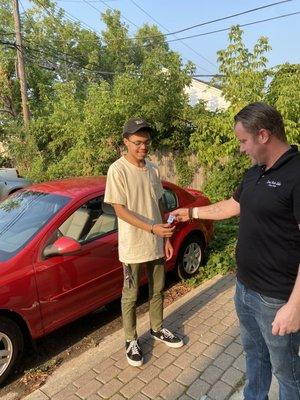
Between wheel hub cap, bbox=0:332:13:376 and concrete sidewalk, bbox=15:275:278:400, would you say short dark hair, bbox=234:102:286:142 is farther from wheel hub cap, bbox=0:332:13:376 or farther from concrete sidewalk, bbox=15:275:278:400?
wheel hub cap, bbox=0:332:13:376

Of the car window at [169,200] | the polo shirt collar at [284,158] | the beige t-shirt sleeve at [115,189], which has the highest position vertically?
the polo shirt collar at [284,158]

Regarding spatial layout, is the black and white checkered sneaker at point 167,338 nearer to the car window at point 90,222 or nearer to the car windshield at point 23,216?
the car window at point 90,222

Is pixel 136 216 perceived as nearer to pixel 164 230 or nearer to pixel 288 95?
pixel 164 230

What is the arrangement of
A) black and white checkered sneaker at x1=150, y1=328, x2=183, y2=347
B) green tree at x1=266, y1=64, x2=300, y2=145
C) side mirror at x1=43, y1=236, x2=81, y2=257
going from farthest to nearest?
green tree at x1=266, y1=64, x2=300, y2=145, black and white checkered sneaker at x1=150, y1=328, x2=183, y2=347, side mirror at x1=43, y1=236, x2=81, y2=257

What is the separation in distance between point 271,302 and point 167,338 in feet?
5.73

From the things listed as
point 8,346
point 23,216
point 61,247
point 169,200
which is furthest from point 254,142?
point 169,200

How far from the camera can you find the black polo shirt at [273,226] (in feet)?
5.95

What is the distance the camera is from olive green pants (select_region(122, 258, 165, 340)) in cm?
324

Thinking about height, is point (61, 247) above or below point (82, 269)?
above

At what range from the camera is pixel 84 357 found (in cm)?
344

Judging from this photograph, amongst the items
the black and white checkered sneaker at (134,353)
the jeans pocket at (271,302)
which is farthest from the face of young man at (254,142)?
the black and white checkered sneaker at (134,353)

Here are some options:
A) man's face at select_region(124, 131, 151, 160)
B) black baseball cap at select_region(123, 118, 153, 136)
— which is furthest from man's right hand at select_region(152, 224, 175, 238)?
black baseball cap at select_region(123, 118, 153, 136)

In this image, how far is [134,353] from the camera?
3258mm

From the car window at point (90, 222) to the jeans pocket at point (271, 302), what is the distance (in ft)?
7.07
